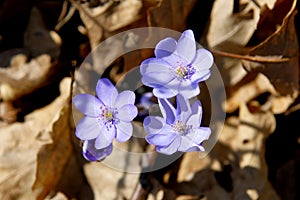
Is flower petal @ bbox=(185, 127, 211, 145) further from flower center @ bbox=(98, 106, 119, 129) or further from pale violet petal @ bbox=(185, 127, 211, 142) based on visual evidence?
flower center @ bbox=(98, 106, 119, 129)

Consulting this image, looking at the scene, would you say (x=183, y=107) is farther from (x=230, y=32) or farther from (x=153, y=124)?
(x=230, y=32)

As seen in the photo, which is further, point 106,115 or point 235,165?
point 235,165

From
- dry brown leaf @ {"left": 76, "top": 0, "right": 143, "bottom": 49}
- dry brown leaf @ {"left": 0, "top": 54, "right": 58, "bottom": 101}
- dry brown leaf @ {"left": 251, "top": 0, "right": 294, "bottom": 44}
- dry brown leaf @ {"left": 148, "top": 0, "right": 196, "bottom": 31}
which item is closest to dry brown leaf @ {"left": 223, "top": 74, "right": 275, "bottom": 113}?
dry brown leaf @ {"left": 251, "top": 0, "right": 294, "bottom": 44}

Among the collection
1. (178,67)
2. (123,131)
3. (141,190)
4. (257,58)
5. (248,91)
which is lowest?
(141,190)

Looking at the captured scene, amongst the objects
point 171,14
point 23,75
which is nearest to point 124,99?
point 171,14

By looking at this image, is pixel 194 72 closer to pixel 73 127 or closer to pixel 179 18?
pixel 179 18

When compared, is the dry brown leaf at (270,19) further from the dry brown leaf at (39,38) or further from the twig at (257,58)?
the dry brown leaf at (39,38)
